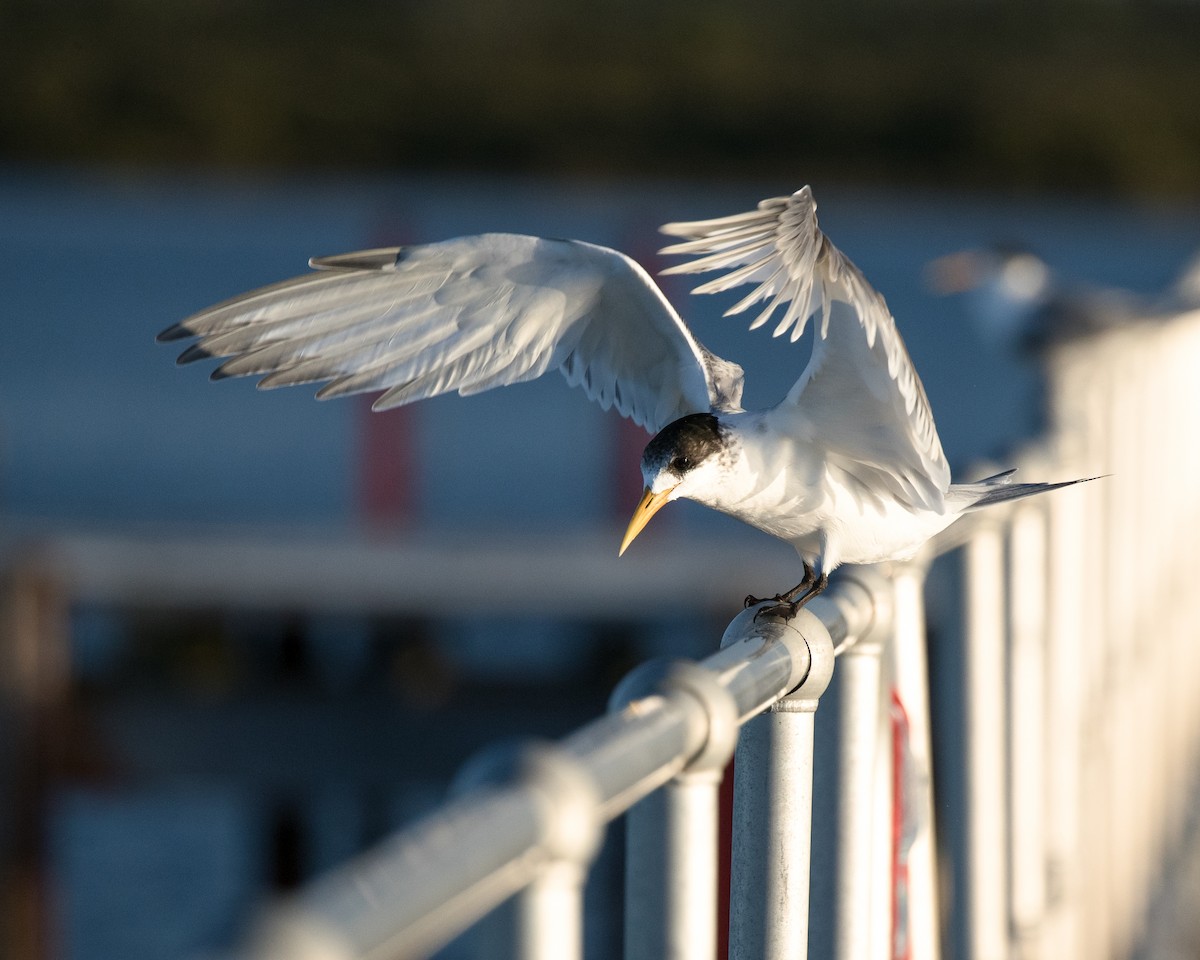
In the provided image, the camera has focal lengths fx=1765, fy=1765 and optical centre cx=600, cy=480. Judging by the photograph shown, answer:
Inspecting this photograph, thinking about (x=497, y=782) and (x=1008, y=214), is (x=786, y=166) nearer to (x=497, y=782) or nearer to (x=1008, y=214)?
(x=1008, y=214)

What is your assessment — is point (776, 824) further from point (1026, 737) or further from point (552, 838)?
point (1026, 737)

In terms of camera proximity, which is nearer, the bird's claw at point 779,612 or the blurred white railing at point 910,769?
the blurred white railing at point 910,769

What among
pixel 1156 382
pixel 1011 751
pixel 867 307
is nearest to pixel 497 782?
pixel 867 307

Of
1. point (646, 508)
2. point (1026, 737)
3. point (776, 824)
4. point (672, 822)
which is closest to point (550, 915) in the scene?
point (672, 822)

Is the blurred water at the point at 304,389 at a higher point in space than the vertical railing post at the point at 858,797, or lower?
higher

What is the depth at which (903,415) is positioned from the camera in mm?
1929

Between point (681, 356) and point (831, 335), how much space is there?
1.32 feet

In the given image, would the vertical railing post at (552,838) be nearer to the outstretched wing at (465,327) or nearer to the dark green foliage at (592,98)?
the outstretched wing at (465,327)

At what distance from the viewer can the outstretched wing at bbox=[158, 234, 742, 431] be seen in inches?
83.4

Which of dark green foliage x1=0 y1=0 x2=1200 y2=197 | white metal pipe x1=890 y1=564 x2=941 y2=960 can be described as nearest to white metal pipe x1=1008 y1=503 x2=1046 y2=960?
white metal pipe x1=890 y1=564 x2=941 y2=960

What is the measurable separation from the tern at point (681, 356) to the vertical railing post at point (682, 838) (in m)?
0.46

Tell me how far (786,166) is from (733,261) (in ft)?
75.4

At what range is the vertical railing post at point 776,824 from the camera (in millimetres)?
1364

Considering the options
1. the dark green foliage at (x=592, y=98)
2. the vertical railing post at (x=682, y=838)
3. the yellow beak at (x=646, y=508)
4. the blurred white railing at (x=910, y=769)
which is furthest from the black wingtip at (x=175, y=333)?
the dark green foliage at (x=592, y=98)
